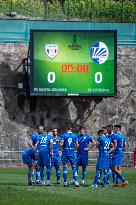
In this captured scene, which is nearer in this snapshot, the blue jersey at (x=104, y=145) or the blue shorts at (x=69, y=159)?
the blue jersey at (x=104, y=145)

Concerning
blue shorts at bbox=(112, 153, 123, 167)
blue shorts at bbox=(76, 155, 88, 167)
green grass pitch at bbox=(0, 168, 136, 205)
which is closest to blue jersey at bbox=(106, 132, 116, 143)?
blue shorts at bbox=(112, 153, 123, 167)

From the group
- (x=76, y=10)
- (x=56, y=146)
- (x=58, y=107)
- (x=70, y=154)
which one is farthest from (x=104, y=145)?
(x=76, y=10)

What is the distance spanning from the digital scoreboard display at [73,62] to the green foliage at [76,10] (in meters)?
7.17

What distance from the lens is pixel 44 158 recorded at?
3098 centimetres

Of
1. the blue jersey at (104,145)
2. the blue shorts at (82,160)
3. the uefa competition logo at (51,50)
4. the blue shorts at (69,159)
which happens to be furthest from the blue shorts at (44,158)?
the uefa competition logo at (51,50)

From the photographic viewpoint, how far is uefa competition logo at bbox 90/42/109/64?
163ft

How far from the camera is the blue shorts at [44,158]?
30.9 m

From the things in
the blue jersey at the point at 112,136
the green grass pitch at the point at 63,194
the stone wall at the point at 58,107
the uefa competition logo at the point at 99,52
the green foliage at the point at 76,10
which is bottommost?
the green grass pitch at the point at 63,194

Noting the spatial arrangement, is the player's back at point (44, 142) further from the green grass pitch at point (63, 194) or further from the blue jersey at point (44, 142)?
the green grass pitch at point (63, 194)

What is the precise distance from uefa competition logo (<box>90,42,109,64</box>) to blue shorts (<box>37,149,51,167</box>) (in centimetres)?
1919

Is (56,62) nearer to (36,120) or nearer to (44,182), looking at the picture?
(36,120)

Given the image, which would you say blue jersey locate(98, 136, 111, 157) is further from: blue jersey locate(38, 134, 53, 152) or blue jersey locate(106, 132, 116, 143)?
blue jersey locate(38, 134, 53, 152)

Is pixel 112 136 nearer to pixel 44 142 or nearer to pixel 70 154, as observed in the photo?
pixel 70 154

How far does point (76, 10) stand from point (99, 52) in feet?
30.5
